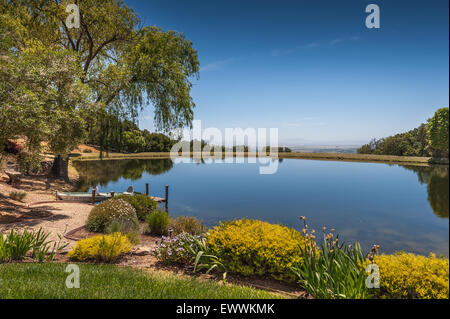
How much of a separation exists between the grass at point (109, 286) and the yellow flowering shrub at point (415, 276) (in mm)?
1914

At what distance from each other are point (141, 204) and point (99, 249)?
274 inches

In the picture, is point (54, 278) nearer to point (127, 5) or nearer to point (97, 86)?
point (97, 86)

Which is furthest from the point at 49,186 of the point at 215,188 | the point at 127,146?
the point at 127,146

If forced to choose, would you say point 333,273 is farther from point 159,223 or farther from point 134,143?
point 134,143

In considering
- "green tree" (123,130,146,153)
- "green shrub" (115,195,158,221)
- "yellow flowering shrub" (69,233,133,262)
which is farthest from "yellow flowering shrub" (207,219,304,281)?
"green tree" (123,130,146,153)

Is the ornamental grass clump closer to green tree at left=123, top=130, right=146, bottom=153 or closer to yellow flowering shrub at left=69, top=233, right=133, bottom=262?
yellow flowering shrub at left=69, top=233, right=133, bottom=262

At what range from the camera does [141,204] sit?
46.1 feet

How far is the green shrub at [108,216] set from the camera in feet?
36.3

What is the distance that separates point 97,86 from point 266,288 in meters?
22.3

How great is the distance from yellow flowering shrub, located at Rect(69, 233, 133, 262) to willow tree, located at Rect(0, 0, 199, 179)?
50.0 ft

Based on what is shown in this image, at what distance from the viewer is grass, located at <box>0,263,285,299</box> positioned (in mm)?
4664

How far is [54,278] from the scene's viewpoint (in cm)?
545

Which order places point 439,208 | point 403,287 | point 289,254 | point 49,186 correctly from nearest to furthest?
point 439,208 → point 403,287 → point 289,254 → point 49,186

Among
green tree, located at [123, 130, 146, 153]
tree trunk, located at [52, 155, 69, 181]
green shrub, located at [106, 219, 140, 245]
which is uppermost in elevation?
green tree, located at [123, 130, 146, 153]
